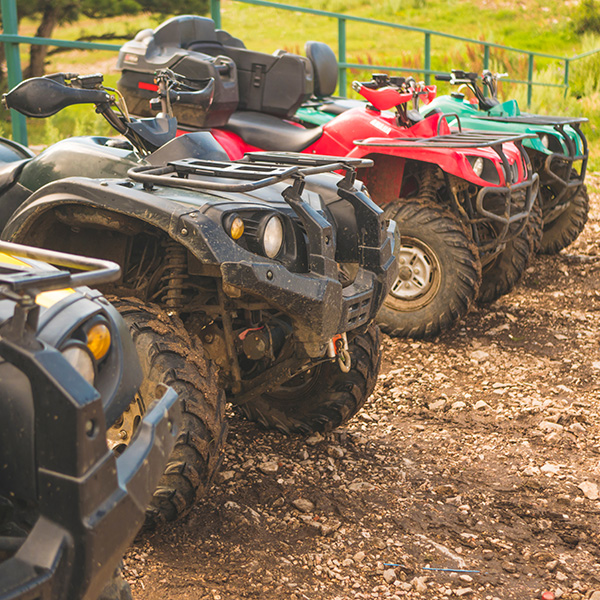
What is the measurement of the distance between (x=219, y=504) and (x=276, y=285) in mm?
906

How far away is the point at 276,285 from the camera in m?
2.42

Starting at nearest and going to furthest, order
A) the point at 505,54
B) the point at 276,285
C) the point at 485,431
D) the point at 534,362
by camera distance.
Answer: the point at 276,285 < the point at 485,431 < the point at 534,362 < the point at 505,54

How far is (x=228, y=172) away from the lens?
249 cm

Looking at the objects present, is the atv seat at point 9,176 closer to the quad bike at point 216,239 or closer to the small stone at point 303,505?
the quad bike at point 216,239

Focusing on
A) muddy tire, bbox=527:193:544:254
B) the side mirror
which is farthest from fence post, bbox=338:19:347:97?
the side mirror

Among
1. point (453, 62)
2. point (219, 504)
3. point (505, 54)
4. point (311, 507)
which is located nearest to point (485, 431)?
point (311, 507)

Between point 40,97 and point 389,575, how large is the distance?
1.92m

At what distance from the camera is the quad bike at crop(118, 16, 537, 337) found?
4.79 meters

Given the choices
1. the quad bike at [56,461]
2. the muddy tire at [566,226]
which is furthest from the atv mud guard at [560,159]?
the quad bike at [56,461]

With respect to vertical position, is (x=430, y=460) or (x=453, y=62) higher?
(x=453, y=62)

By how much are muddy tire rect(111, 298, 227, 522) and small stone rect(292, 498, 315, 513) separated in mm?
465

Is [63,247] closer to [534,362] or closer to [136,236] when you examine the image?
[136,236]

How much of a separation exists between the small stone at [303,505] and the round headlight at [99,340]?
152cm

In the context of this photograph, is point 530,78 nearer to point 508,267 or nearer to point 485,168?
point 508,267
